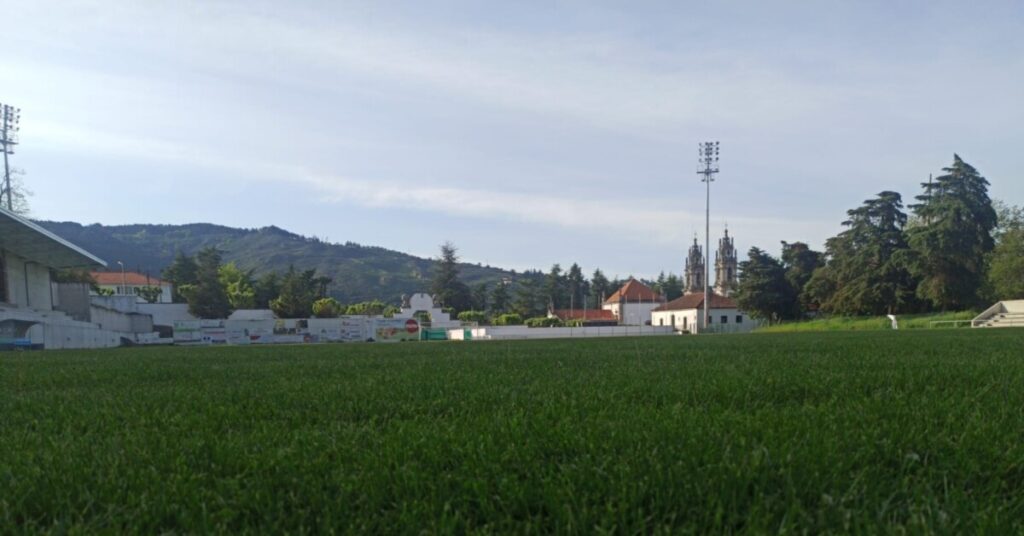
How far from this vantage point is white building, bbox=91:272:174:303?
87500 millimetres

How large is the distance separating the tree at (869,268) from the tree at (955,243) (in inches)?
65.2

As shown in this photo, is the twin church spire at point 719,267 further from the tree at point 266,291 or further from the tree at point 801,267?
the tree at point 266,291

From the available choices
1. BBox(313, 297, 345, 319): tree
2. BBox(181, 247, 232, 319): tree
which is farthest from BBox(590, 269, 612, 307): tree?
BBox(181, 247, 232, 319): tree

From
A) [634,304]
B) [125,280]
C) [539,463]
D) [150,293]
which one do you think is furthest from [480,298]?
[539,463]

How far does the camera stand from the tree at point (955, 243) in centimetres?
4491

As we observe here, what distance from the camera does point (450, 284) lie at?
105688mm

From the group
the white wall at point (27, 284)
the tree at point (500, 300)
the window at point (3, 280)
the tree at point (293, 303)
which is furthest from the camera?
the tree at point (500, 300)

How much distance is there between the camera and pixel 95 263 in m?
40.5

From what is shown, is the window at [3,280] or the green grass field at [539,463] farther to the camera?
the window at [3,280]

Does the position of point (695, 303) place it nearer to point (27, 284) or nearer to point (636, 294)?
point (636, 294)

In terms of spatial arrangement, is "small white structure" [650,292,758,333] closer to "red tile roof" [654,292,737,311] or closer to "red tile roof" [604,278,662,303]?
"red tile roof" [654,292,737,311]

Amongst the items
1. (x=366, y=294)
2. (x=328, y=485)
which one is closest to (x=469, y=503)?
(x=328, y=485)

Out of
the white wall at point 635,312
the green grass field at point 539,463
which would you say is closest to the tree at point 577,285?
the white wall at point 635,312

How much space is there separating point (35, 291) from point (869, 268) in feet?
195
